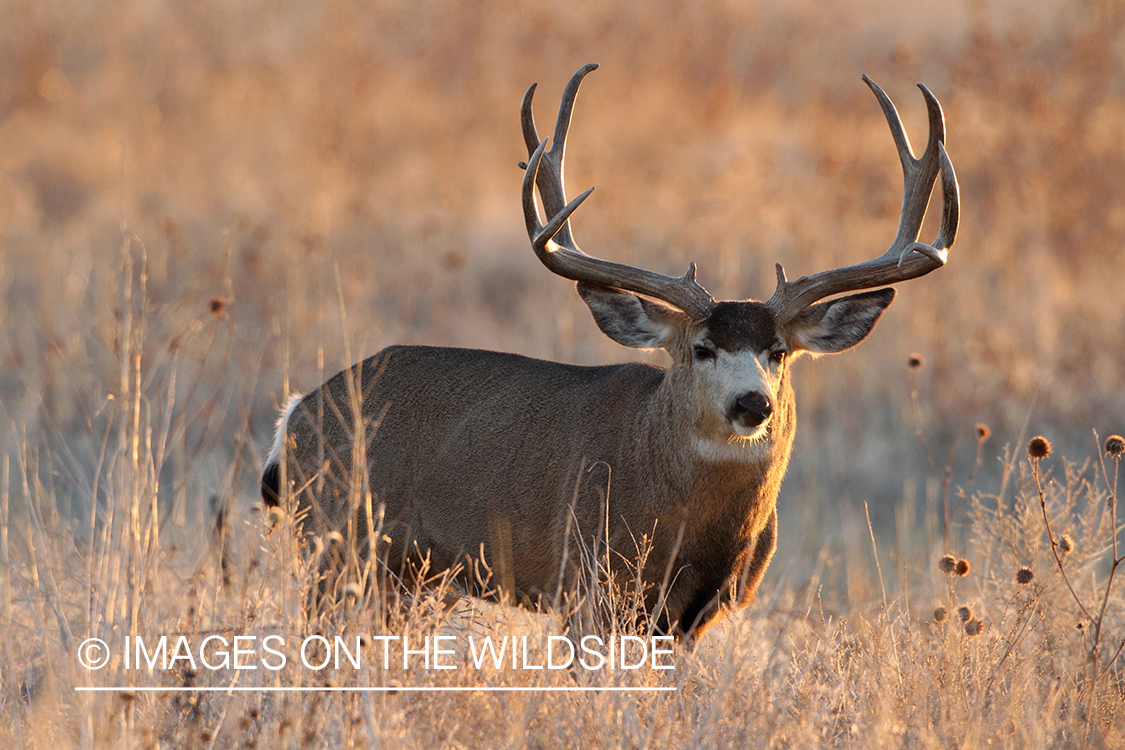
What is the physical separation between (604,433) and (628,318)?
1.60 ft

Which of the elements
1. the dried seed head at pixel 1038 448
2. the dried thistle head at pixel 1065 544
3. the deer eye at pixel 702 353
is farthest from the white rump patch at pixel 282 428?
the dried thistle head at pixel 1065 544

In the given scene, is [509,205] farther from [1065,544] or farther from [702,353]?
[1065,544]

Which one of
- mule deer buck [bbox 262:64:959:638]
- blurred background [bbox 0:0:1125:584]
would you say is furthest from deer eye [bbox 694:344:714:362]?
blurred background [bbox 0:0:1125:584]

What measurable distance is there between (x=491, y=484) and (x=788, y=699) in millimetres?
1572

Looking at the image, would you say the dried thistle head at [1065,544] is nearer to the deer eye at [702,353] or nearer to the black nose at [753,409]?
A: the black nose at [753,409]

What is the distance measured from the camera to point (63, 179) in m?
15.3

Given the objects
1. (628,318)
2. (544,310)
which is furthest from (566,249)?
(544,310)

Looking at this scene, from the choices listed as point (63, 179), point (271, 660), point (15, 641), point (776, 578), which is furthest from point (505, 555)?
point (63, 179)

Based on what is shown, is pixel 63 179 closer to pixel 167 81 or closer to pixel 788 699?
pixel 167 81

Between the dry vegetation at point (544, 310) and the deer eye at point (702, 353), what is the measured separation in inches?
36.0

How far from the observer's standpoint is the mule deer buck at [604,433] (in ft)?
16.9

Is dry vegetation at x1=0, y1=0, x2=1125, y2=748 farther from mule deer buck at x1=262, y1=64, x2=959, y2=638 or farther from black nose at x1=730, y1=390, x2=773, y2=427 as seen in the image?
black nose at x1=730, y1=390, x2=773, y2=427

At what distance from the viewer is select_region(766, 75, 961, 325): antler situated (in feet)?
17.3

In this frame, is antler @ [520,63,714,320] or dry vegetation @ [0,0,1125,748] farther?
antler @ [520,63,714,320]
